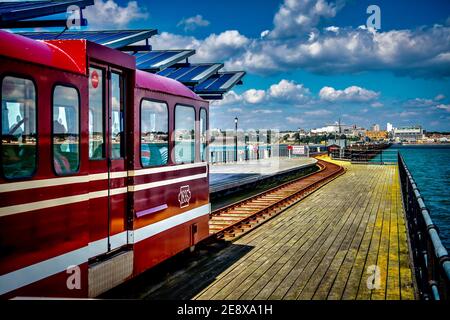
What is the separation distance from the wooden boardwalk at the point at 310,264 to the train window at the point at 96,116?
2.53 metres

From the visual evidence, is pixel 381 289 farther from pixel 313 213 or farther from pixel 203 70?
pixel 203 70

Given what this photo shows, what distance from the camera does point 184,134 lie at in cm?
827

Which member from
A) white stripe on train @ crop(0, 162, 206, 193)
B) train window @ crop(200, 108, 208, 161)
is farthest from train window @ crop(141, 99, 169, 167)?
train window @ crop(200, 108, 208, 161)

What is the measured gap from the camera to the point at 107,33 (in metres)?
18.2

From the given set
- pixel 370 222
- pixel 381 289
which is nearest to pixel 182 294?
pixel 381 289

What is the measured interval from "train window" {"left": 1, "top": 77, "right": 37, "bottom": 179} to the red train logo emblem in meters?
3.70

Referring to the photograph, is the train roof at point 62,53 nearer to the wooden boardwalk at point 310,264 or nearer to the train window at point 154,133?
the train window at point 154,133

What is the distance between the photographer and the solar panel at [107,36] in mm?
16062

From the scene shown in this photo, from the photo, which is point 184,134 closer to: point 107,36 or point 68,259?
point 68,259

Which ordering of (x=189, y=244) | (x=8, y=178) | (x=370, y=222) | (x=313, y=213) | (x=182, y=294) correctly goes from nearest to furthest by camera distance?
1. (x=8, y=178)
2. (x=182, y=294)
3. (x=189, y=244)
4. (x=370, y=222)
5. (x=313, y=213)

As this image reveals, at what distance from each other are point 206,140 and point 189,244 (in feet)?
7.23

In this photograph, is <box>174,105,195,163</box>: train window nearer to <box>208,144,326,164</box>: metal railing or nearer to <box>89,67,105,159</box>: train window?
<box>89,67,105,159</box>: train window

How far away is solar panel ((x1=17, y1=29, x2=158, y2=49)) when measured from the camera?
16.1 m

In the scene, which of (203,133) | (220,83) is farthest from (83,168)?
(220,83)
